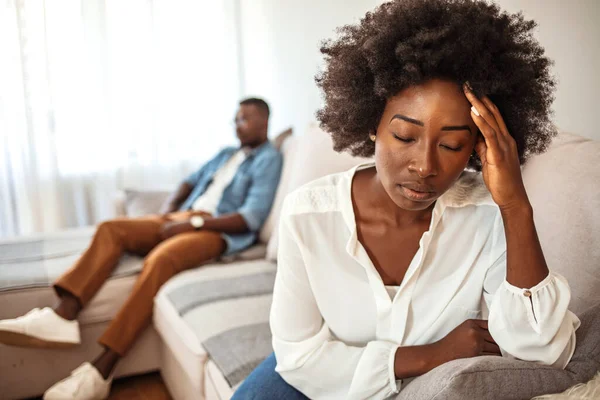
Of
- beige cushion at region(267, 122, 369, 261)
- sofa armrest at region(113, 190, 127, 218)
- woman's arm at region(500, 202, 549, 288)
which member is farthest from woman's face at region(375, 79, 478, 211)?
sofa armrest at region(113, 190, 127, 218)

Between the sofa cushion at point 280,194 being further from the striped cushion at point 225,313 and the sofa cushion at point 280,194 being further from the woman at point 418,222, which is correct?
the woman at point 418,222

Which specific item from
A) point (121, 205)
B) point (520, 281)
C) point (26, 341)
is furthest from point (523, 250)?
point (121, 205)

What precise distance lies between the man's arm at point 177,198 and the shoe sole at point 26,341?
97 centimetres

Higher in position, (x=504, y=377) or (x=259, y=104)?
(x=259, y=104)

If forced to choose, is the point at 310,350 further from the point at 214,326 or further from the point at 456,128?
the point at 214,326

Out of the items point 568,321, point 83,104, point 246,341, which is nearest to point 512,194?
point 568,321

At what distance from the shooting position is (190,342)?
171 cm

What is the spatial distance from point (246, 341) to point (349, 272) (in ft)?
1.94

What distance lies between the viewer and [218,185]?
2.74 metres

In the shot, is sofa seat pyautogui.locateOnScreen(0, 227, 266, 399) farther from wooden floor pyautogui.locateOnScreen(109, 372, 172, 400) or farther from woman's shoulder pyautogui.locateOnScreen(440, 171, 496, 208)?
woman's shoulder pyautogui.locateOnScreen(440, 171, 496, 208)

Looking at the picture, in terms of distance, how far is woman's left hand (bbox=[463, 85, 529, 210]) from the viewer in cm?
93

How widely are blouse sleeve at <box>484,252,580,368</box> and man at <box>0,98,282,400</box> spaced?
4.79 ft

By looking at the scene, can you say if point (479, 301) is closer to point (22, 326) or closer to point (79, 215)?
point (22, 326)

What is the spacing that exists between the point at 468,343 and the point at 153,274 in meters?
1.42
